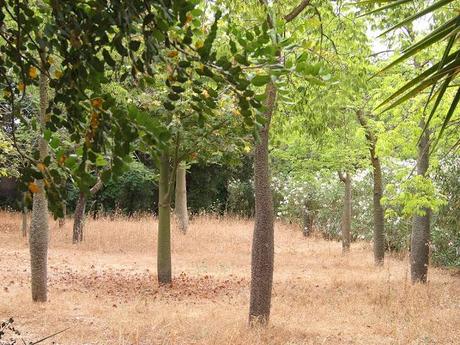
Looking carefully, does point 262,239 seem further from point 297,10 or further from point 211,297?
point 211,297

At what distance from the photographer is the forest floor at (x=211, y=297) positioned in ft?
22.6

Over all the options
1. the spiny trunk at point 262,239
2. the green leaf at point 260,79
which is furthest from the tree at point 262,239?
the green leaf at point 260,79

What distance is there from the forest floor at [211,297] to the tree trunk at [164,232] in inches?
12.5

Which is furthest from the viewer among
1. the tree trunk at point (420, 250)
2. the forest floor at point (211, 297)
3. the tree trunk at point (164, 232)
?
the tree trunk at point (420, 250)

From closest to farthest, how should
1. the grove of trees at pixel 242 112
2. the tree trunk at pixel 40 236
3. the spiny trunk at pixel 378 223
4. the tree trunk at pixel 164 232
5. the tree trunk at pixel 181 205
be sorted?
the grove of trees at pixel 242 112 < the tree trunk at pixel 40 236 < the tree trunk at pixel 164 232 < the spiny trunk at pixel 378 223 < the tree trunk at pixel 181 205

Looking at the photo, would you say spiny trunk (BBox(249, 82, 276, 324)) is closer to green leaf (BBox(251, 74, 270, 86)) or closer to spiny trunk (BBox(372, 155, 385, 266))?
green leaf (BBox(251, 74, 270, 86))

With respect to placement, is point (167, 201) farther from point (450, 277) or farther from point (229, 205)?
point (229, 205)

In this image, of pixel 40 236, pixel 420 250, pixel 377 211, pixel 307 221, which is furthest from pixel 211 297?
pixel 307 221

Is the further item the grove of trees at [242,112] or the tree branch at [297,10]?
the tree branch at [297,10]

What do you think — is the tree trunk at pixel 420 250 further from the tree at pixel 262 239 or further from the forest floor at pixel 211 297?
the tree at pixel 262 239

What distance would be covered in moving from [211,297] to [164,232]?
1.97m

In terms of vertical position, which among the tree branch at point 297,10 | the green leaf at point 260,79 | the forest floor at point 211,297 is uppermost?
the tree branch at point 297,10

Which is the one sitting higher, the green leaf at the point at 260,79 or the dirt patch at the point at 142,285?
the green leaf at the point at 260,79

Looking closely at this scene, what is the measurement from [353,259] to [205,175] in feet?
35.4
